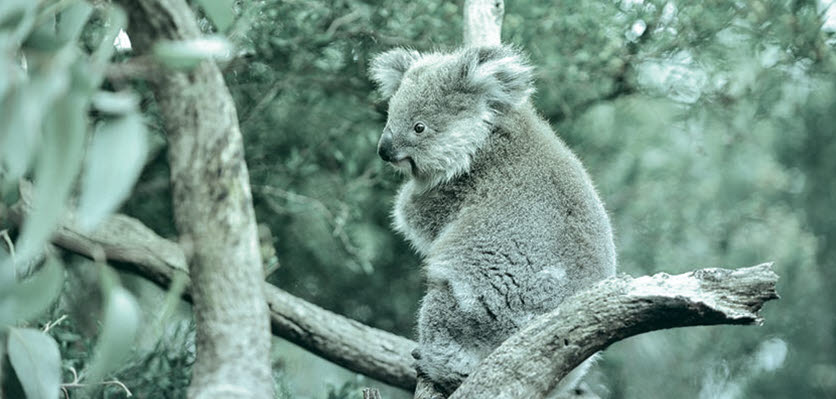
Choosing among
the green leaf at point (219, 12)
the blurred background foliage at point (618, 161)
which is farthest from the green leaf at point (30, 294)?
the blurred background foliage at point (618, 161)

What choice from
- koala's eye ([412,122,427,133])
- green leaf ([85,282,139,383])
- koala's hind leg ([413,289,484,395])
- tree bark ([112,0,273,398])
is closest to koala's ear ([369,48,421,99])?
koala's eye ([412,122,427,133])

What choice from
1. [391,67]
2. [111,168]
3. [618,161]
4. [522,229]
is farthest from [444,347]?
[618,161]

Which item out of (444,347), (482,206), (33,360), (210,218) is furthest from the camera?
(482,206)

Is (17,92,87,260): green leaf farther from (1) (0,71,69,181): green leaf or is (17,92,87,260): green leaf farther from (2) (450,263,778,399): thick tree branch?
(2) (450,263,778,399): thick tree branch

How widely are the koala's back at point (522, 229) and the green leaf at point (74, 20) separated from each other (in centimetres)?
223

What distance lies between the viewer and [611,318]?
9.00ft

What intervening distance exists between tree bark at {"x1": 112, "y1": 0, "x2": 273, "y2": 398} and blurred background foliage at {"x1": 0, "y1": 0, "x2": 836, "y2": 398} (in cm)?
204

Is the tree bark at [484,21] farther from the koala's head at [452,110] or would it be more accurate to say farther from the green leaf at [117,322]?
the green leaf at [117,322]

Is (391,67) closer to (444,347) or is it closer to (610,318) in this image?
(444,347)

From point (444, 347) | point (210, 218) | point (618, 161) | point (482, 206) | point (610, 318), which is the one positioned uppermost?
point (210, 218)

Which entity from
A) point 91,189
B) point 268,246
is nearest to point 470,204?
point 268,246

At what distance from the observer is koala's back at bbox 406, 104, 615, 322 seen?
12.1ft

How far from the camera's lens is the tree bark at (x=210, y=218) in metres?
1.83

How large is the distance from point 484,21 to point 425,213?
1.04 m
